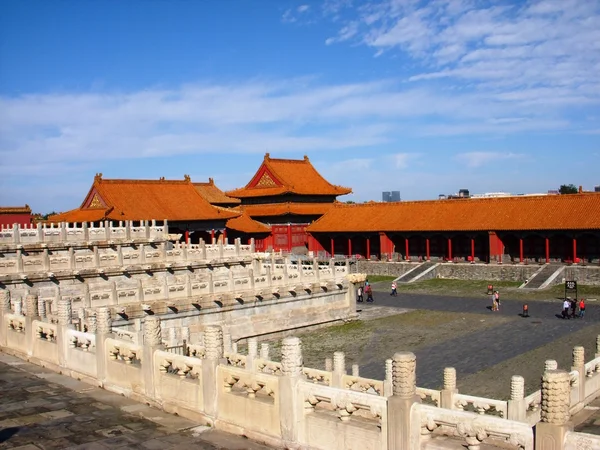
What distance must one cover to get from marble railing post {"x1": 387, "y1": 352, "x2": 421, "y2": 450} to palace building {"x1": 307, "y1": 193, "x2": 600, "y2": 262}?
3820 centimetres

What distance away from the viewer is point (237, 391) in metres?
10.5

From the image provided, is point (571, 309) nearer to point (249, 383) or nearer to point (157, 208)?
point (249, 383)

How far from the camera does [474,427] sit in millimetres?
7797

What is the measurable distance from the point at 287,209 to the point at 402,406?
51850 millimetres

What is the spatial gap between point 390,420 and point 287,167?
58.1 metres

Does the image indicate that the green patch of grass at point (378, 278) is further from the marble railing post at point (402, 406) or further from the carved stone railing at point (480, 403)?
the marble railing post at point (402, 406)

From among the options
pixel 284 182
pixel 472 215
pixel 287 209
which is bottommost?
pixel 472 215

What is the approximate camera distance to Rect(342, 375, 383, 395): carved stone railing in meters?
13.6

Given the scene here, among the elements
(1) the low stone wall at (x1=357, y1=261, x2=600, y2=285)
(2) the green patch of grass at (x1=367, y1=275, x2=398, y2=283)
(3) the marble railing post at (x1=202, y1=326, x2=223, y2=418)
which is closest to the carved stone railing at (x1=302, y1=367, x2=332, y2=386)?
(3) the marble railing post at (x1=202, y1=326, x2=223, y2=418)

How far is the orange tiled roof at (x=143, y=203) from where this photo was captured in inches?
1874

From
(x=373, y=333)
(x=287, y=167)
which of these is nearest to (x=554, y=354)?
(x=373, y=333)

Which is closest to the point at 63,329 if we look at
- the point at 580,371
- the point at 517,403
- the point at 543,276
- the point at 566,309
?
the point at 517,403

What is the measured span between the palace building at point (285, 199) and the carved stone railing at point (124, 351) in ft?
153

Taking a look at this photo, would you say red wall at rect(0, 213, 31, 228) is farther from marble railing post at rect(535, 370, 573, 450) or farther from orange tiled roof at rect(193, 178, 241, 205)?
marble railing post at rect(535, 370, 573, 450)
